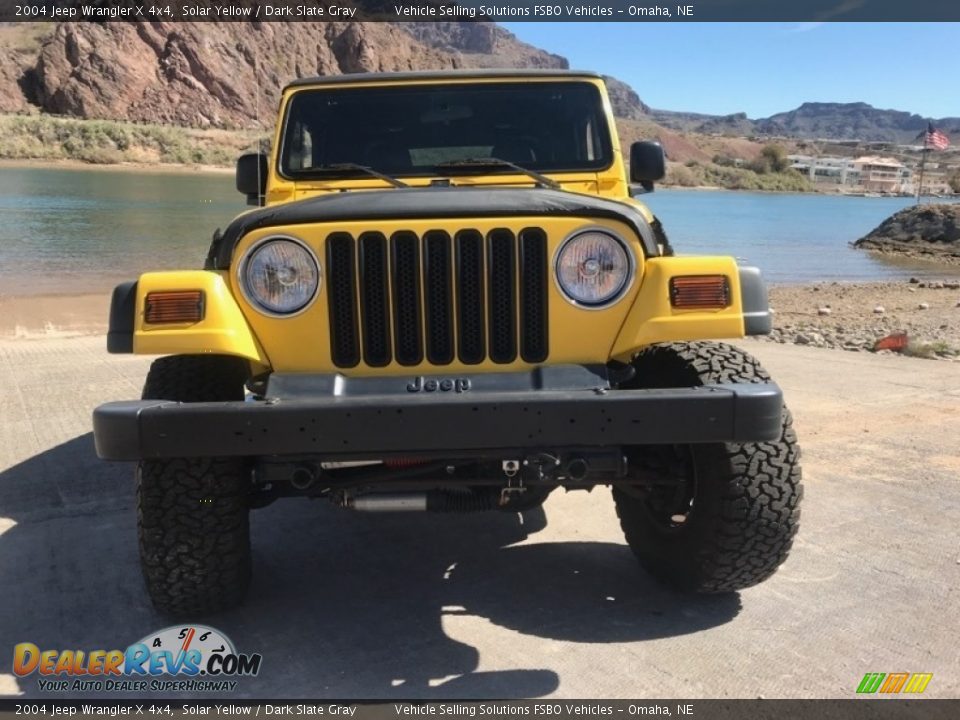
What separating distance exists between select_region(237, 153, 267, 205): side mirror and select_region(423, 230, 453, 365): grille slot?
5.63 feet

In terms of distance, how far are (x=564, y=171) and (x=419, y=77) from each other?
85 centimetres

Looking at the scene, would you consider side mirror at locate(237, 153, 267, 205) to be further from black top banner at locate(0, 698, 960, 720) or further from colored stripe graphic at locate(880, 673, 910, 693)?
colored stripe graphic at locate(880, 673, 910, 693)

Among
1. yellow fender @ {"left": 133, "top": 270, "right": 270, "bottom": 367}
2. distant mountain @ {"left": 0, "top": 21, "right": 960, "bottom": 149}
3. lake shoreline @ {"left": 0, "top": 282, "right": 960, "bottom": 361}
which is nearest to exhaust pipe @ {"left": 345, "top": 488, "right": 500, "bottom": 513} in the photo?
yellow fender @ {"left": 133, "top": 270, "right": 270, "bottom": 367}

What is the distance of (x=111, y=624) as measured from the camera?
10.8ft

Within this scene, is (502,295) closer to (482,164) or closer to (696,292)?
(696,292)

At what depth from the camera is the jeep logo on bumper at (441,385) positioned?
3.00 metres

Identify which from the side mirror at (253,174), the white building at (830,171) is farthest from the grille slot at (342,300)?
the white building at (830,171)

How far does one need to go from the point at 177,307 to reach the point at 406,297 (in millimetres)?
768

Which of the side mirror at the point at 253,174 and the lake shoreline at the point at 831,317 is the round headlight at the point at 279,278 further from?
the lake shoreline at the point at 831,317

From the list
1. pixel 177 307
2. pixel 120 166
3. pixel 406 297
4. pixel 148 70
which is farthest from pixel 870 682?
pixel 148 70

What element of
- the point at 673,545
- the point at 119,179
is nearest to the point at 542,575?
the point at 673,545

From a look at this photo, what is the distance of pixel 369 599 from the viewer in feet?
11.7

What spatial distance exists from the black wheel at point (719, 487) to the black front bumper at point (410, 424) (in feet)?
1.37

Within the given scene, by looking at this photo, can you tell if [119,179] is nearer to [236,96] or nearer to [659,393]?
[236,96]
